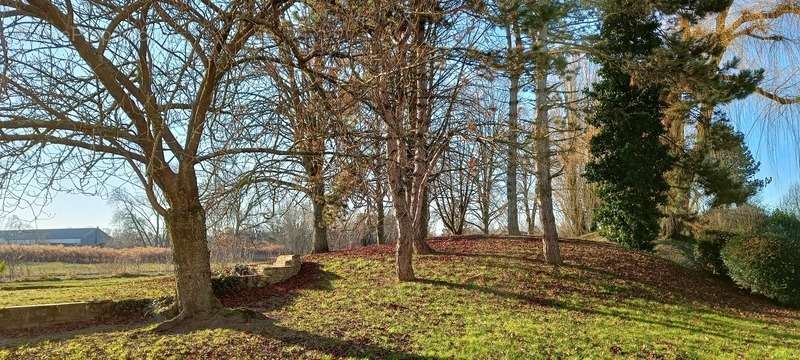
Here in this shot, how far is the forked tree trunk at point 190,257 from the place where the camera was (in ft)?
21.4

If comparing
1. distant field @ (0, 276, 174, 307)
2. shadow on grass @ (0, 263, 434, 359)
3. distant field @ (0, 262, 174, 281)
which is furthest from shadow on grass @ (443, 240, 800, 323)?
distant field @ (0, 262, 174, 281)

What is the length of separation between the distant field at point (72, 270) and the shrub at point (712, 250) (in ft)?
50.7

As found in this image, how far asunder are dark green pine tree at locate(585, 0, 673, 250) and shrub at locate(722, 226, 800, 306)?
7.41ft

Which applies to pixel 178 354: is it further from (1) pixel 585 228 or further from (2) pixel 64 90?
(1) pixel 585 228

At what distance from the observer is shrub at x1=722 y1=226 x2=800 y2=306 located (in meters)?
10.7

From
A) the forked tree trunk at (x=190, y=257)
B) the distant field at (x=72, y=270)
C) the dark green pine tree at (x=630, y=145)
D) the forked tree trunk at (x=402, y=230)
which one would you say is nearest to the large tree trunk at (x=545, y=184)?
the forked tree trunk at (x=402, y=230)

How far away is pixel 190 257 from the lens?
21.7 feet

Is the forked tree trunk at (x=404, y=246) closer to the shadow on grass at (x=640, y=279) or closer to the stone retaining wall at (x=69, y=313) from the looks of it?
the shadow on grass at (x=640, y=279)

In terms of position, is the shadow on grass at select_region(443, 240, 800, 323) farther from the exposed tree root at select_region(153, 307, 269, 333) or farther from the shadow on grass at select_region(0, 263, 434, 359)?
the exposed tree root at select_region(153, 307, 269, 333)

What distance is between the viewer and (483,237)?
14555mm

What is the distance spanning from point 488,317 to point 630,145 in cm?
835

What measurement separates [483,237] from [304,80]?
8658mm

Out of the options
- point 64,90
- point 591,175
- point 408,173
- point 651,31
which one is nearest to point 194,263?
point 64,90

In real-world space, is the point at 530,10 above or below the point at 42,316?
above
